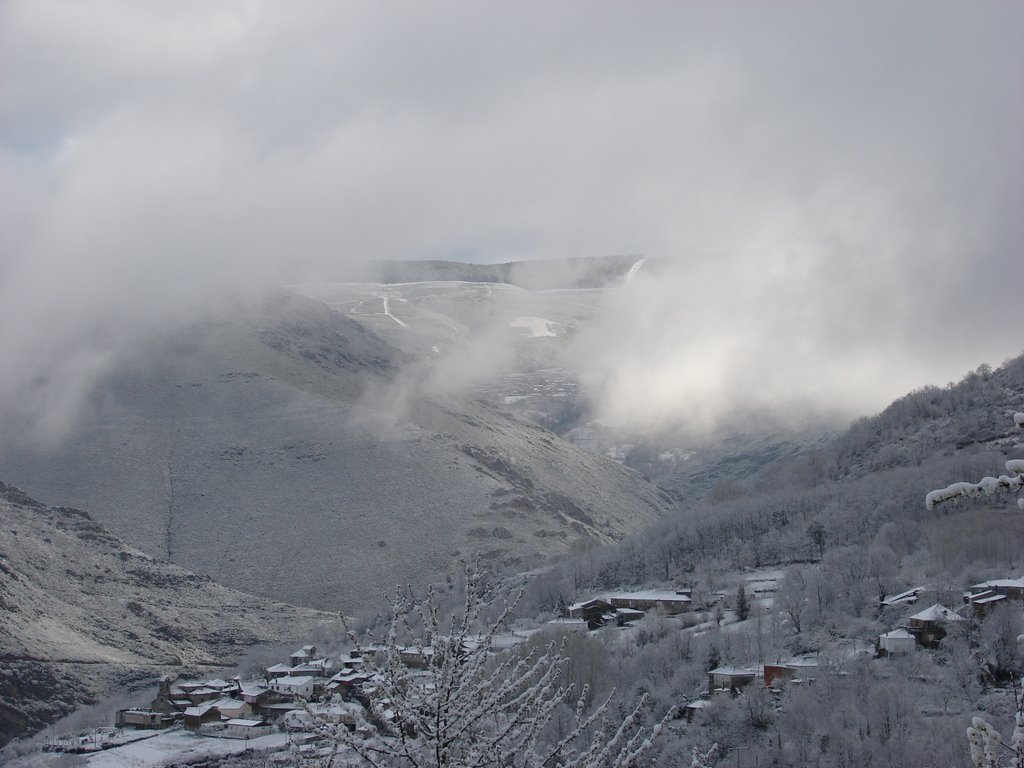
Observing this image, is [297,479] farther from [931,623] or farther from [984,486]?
[984,486]

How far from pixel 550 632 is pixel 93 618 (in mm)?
46486

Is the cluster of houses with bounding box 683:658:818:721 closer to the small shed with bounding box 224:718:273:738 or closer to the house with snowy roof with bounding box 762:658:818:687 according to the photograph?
the house with snowy roof with bounding box 762:658:818:687

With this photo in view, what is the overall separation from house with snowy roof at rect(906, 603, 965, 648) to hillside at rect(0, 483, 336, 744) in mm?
55324

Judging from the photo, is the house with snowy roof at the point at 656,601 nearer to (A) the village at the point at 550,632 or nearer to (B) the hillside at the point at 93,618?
(A) the village at the point at 550,632

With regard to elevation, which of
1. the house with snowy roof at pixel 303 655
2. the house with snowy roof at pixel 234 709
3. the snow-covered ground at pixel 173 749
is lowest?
the snow-covered ground at pixel 173 749

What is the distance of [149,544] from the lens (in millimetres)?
127438

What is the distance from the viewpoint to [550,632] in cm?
7525

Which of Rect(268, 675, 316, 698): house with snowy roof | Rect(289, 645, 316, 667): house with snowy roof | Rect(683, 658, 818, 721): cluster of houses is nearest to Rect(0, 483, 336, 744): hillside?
Rect(289, 645, 316, 667): house with snowy roof

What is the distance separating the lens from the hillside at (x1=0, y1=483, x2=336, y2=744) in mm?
83812

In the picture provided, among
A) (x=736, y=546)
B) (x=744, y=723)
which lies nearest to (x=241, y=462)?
(x=736, y=546)

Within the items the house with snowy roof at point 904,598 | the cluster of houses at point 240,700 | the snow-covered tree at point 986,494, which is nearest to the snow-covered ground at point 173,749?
the cluster of houses at point 240,700

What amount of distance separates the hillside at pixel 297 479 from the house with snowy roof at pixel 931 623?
6322cm

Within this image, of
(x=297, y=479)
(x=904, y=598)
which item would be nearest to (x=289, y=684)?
(x=904, y=598)

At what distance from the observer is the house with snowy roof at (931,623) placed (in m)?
62.9
